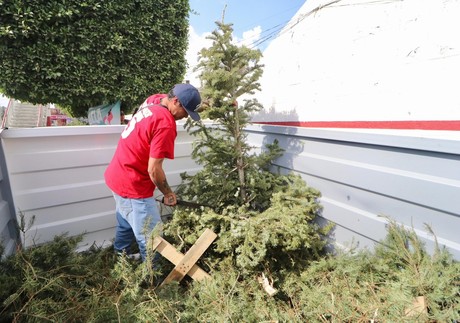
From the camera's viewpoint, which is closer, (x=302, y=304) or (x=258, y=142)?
(x=302, y=304)

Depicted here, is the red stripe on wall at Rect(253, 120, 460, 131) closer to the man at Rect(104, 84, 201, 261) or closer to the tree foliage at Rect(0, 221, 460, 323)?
the tree foliage at Rect(0, 221, 460, 323)

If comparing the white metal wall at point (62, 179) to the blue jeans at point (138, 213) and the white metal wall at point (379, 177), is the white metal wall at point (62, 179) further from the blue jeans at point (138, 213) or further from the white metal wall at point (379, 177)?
the white metal wall at point (379, 177)

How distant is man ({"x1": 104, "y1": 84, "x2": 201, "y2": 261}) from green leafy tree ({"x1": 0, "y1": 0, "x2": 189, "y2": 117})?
2115mm

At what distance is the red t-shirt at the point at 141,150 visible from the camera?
218cm

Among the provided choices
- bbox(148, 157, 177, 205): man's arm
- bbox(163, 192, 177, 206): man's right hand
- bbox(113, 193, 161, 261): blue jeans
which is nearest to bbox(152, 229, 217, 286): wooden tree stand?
bbox(113, 193, 161, 261): blue jeans

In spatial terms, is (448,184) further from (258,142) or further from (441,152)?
(258,142)

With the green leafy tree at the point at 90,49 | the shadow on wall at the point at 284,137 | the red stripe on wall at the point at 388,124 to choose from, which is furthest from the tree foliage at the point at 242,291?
the green leafy tree at the point at 90,49

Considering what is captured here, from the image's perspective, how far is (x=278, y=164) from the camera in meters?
3.31

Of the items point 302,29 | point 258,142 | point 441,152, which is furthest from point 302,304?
point 302,29

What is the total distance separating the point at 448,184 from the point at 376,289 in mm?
970

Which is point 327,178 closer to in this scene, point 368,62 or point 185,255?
point 368,62

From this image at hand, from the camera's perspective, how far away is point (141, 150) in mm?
2291

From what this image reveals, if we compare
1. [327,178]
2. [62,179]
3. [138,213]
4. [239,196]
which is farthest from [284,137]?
[62,179]

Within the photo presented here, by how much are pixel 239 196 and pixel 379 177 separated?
145 cm
